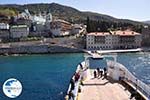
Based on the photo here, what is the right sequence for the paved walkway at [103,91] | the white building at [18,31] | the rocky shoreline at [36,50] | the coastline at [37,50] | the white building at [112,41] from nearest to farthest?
1. the paved walkway at [103,91]
2. the coastline at [37,50]
3. the rocky shoreline at [36,50]
4. the white building at [112,41]
5. the white building at [18,31]

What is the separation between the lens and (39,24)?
188250 millimetres

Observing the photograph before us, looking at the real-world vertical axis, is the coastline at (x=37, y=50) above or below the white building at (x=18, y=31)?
below

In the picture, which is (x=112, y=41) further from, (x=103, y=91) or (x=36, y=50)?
(x=103, y=91)

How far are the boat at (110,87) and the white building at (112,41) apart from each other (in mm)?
113636

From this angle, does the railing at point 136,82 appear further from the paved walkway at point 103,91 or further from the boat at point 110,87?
the paved walkway at point 103,91

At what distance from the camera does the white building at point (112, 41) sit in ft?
496

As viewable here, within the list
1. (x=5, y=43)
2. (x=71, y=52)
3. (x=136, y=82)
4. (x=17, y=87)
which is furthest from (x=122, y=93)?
(x=5, y=43)

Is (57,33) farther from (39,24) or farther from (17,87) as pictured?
(17,87)

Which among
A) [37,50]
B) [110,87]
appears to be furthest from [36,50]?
[110,87]

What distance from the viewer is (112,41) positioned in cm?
15388

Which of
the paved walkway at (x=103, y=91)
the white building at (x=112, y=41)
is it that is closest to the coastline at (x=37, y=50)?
the white building at (x=112, y=41)

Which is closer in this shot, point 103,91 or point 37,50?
point 103,91

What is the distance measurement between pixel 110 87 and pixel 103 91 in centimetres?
190

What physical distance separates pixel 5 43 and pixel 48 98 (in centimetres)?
13155
